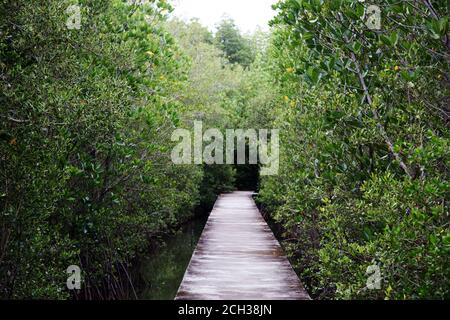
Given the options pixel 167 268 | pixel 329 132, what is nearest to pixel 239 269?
pixel 329 132

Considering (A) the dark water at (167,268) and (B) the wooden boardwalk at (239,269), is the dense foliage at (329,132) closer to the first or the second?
A: (B) the wooden boardwalk at (239,269)

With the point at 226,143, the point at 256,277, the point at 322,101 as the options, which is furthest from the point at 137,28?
the point at 226,143

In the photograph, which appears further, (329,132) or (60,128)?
(329,132)

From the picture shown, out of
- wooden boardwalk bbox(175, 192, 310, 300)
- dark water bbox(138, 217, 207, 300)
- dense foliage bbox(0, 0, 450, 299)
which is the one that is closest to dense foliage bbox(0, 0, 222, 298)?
dense foliage bbox(0, 0, 450, 299)

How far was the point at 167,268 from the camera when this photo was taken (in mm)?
13016

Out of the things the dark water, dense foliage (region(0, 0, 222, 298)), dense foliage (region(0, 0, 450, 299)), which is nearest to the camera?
dense foliage (region(0, 0, 450, 299))

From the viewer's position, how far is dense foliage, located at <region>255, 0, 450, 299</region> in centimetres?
319

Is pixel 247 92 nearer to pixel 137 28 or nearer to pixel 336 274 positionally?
pixel 137 28

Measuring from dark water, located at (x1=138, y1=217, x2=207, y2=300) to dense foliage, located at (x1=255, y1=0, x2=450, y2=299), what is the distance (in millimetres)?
6306

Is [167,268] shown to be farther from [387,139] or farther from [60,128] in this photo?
[387,139]

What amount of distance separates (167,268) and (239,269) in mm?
6352

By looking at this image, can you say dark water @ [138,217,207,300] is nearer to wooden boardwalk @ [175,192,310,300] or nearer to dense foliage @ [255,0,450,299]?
wooden boardwalk @ [175,192,310,300]

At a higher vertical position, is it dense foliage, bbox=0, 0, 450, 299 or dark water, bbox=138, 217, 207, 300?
dense foliage, bbox=0, 0, 450, 299

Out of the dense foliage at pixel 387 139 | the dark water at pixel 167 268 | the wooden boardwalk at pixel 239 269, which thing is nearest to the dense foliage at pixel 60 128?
the wooden boardwalk at pixel 239 269
